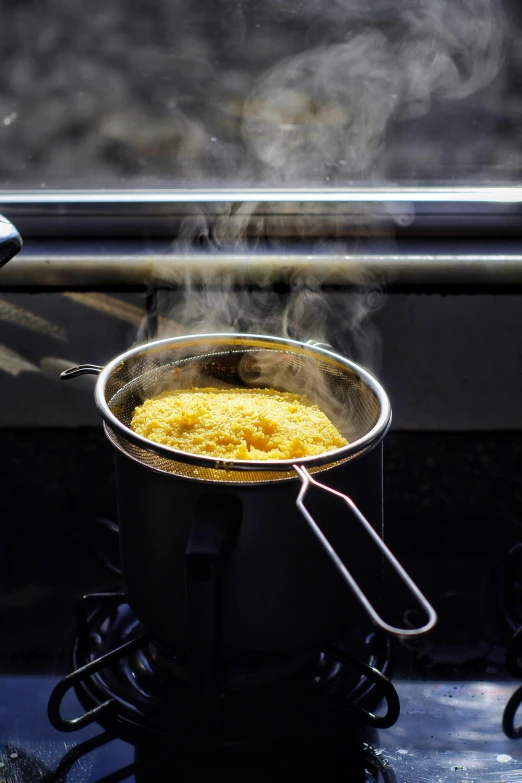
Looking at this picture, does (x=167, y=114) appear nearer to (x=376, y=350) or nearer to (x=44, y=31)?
(x=44, y=31)

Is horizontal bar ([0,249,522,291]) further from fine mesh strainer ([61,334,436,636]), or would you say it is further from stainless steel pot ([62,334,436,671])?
stainless steel pot ([62,334,436,671])

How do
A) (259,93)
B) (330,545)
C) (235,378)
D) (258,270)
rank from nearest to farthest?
(330,545), (235,378), (258,270), (259,93)

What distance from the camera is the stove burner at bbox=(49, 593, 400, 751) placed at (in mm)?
A: 941

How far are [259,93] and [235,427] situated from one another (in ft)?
3.83

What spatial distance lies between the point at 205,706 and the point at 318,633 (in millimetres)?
238

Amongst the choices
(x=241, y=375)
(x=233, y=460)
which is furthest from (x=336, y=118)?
(x=233, y=460)

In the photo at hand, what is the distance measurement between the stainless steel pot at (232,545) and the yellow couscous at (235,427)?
0.20ft

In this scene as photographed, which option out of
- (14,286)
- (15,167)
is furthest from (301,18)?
(14,286)

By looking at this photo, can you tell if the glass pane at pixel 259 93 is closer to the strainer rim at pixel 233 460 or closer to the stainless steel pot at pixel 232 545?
the strainer rim at pixel 233 460

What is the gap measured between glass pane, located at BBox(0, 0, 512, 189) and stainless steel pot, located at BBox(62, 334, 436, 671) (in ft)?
3.19

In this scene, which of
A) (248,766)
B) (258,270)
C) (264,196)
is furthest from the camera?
(264,196)

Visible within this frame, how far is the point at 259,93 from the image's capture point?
5.71ft

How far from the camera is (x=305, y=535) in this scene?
31.6 inches

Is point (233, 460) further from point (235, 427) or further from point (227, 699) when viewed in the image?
point (227, 699)
